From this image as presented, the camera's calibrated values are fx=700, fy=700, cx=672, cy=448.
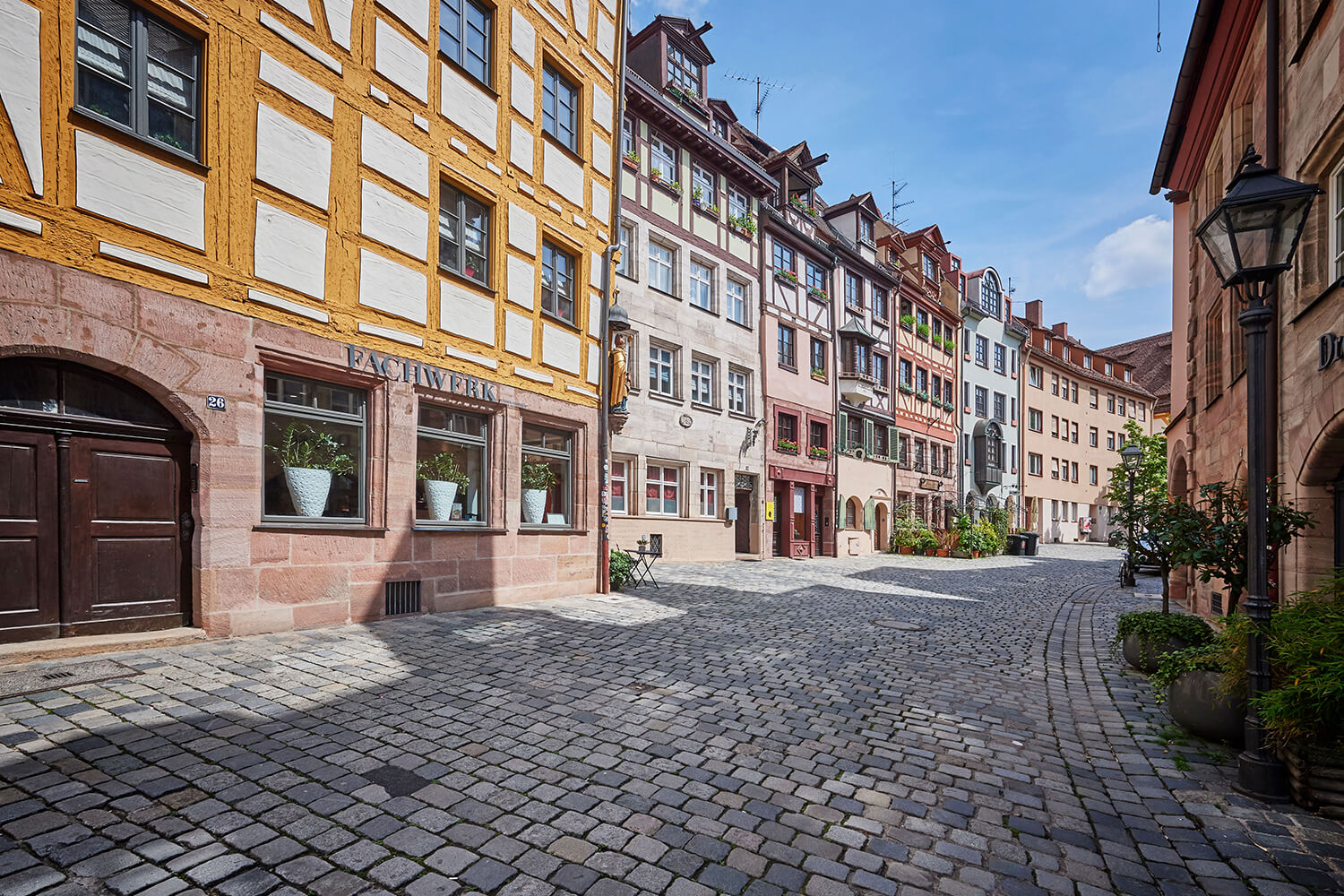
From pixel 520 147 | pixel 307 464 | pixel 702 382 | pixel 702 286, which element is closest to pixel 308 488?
pixel 307 464

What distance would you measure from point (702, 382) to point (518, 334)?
33.6 ft

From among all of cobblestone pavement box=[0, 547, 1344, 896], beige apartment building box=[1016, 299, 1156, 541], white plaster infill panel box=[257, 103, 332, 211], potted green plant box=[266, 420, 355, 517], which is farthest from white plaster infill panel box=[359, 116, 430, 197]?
beige apartment building box=[1016, 299, 1156, 541]

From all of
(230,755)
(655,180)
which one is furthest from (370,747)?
(655,180)

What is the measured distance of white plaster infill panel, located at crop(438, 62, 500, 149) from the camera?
32.5 feet

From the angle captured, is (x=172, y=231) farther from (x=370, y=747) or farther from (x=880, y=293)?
(x=880, y=293)

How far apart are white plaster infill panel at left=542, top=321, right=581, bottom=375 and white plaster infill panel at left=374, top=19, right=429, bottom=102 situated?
382 cm

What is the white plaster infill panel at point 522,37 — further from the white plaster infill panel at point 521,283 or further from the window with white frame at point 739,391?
the window with white frame at point 739,391

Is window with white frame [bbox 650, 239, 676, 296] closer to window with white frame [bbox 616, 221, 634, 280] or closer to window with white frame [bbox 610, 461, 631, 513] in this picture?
window with white frame [bbox 616, 221, 634, 280]

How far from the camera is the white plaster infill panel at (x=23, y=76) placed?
568cm

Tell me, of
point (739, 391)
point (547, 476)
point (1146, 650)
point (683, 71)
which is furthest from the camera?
point (739, 391)

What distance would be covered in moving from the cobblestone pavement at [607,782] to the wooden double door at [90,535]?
2.38 feet

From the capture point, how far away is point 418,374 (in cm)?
930

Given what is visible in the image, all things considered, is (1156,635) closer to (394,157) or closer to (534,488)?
(534,488)

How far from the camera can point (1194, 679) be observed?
4.98 m
